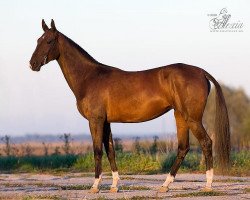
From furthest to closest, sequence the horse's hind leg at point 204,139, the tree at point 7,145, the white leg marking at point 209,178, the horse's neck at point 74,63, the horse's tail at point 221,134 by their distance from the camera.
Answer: the tree at point 7,145 < the horse's neck at point 74,63 < the horse's tail at point 221,134 < the horse's hind leg at point 204,139 < the white leg marking at point 209,178

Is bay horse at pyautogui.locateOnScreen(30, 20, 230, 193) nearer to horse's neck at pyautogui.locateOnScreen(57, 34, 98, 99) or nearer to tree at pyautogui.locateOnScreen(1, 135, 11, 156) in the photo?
horse's neck at pyautogui.locateOnScreen(57, 34, 98, 99)

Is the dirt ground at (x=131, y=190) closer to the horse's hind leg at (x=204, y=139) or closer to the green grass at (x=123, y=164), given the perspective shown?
the horse's hind leg at (x=204, y=139)

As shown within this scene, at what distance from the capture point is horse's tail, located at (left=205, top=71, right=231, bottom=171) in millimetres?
13820

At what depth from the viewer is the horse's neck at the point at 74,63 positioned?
14.4 metres

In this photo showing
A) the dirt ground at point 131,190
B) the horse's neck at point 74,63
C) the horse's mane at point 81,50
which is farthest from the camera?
the horse's mane at point 81,50

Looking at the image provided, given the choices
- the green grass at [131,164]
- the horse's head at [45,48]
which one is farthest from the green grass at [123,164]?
the horse's head at [45,48]

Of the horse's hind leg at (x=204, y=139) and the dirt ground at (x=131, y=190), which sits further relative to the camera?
the horse's hind leg at (x=204, y=139)

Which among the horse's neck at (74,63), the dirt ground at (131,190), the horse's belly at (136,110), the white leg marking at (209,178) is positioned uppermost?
the horse's neck at (74,63)

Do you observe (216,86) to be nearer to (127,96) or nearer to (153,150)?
(127,96)

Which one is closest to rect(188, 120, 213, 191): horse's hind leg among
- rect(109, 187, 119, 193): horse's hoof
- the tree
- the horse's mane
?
rect(109, 187, 119, 193): horse's hoof

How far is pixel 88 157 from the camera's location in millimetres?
24172

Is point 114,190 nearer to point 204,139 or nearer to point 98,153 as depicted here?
point 98,153

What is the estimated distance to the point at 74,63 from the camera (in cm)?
1448

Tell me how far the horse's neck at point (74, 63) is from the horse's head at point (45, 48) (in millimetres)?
167
